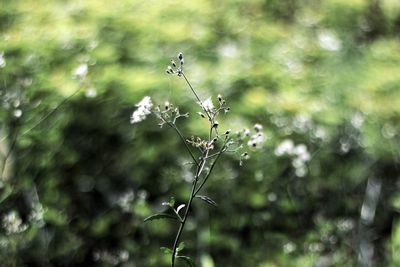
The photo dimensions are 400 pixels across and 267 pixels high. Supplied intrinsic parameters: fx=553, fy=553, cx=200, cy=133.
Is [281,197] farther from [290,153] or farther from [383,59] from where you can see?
[383,59]

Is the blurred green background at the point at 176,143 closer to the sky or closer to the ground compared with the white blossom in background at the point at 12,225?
closer to the ground

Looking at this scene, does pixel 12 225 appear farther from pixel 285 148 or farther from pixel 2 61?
pixel 285 148

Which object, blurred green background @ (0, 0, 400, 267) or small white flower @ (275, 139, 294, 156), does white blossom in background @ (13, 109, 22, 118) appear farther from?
small white flower @ (275, 139, 294, 156)

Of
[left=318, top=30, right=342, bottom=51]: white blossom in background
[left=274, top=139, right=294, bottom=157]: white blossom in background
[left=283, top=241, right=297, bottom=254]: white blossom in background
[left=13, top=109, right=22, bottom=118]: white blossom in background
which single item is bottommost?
[left=283, top=241, right=297, bottom=254]: white blossom in background

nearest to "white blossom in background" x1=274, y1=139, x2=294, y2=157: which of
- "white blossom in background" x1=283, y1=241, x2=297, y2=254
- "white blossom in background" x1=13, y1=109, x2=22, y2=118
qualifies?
"white blossom in background" x1=283, y1=241, x2=297, y2=254

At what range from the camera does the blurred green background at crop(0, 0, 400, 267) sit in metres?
2.91

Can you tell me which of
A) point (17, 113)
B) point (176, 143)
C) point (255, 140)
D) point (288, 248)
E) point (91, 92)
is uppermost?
point (255, 140)

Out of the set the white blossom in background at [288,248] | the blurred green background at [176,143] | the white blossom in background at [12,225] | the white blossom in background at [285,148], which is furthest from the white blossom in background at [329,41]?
the white blossom in background at [12,225]

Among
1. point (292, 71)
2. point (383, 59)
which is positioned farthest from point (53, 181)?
point (383, 59)

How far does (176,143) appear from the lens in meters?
3.38

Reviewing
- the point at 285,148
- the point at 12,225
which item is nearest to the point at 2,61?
the point at 12,225

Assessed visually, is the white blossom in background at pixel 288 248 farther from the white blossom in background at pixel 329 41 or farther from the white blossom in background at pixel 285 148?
the white blossom in background at pixel 329 41

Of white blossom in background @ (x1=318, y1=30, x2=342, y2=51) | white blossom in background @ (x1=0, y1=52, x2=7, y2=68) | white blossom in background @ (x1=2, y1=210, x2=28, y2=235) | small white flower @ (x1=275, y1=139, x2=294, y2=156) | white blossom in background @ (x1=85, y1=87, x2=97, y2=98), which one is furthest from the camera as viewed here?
white blossom in background @ (x1=318, y1=30, x2=342, y2=51)

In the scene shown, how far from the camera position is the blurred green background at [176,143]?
2.91 metres
